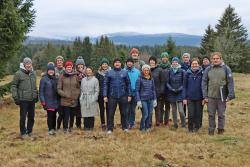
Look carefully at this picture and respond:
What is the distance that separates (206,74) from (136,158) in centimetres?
403

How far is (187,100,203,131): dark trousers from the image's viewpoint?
39.2ft

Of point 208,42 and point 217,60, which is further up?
point 208,42

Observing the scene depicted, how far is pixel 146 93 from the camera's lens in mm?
11609

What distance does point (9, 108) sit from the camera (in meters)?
19.0

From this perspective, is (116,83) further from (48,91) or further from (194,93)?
(194,93)

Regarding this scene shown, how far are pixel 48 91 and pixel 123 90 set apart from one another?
221 cm

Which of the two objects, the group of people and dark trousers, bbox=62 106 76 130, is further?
dark trousers, bbox=62 106 76 130

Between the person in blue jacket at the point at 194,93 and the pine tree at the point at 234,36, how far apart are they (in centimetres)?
4250

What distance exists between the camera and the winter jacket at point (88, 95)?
1162 centimetres

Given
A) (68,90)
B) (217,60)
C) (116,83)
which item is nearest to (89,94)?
(68,90)

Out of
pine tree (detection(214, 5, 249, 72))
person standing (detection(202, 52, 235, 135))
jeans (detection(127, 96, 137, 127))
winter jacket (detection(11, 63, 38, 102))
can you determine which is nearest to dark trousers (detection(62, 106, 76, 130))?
winter jacket (detection(11, 63, 38, 102))

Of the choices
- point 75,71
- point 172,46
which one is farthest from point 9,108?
point 172,46

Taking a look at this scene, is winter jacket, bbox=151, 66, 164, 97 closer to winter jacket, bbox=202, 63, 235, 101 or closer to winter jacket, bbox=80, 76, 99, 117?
winter jacket, bbox=202, 63, 235, 101

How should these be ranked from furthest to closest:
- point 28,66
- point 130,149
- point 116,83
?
point 116,83, point 28,66, point 130,149
